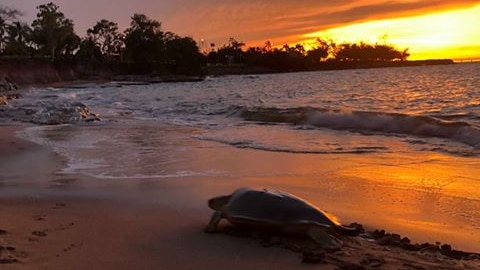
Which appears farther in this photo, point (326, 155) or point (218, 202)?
point (326, 155)

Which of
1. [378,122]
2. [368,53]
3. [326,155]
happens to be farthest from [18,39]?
[368,53]

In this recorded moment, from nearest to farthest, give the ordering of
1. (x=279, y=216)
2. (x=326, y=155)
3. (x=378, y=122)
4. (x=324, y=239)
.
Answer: (x=324, y=239), (x=279, y=216), (x=326, y=155), (x=378, y=122)

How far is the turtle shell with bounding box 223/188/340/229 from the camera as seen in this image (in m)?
4.19

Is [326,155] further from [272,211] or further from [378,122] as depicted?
[378,122]

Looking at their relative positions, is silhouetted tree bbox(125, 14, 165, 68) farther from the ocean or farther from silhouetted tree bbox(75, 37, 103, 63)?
the ocean

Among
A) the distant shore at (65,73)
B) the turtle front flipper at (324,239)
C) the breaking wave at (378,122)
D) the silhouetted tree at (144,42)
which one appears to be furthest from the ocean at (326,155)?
the silhouetted tree at (144,42)

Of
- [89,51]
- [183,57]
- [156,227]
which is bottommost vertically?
[156,227]

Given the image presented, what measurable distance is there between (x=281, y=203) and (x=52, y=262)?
5.99 feet

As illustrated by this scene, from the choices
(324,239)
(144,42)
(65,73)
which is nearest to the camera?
(324,239)

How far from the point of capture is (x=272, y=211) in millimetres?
4293

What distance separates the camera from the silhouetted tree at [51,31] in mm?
95250

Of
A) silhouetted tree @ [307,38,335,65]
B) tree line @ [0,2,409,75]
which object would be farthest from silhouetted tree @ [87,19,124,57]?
silhouetted tree @ [307,38,335,65]

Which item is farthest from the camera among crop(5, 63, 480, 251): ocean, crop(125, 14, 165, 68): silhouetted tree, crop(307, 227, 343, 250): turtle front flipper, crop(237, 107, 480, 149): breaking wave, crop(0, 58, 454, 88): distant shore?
crop(125, 14, 165, 68): silhouetted tree

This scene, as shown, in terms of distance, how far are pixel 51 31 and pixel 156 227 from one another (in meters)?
98.2
